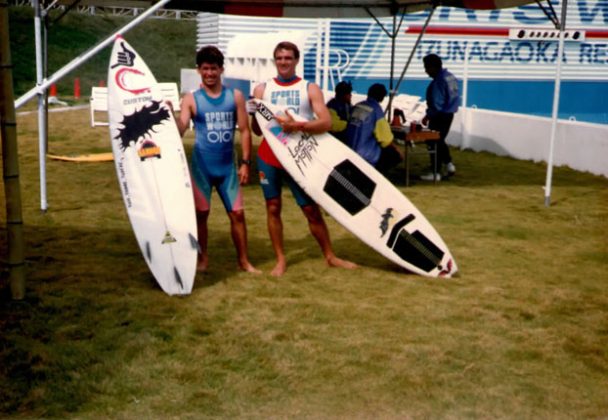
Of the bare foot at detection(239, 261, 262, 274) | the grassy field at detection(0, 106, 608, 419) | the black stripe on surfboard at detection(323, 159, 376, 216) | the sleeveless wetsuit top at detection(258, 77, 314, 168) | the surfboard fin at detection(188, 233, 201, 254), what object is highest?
the sleeveless wetsuit top at detection(258, 77, 314, 168)

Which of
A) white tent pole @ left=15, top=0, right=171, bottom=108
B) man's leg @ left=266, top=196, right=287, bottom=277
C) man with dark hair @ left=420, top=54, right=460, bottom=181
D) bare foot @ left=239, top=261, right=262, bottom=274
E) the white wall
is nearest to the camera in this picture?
man's leg @ left=266, top=196, right=287, bottom=277

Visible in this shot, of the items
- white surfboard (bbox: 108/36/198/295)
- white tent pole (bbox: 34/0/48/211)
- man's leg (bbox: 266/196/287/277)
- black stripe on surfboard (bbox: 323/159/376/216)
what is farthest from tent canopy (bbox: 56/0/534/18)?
man's leg (bbox: 266/196/287/277)

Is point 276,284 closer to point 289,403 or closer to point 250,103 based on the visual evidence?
point 250,103

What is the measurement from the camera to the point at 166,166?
570 centimetres

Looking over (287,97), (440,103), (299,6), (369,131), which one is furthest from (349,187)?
(299,6)

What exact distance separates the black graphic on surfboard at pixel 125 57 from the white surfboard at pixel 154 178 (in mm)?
58

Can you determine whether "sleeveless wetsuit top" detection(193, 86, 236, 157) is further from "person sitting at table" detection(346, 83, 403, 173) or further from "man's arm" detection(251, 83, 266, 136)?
"person sitting at table" detection(346, 83, 403, 173)

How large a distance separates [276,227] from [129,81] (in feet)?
5.41

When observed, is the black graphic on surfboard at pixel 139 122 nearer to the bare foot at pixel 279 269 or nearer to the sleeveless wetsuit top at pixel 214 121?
the sleeveless wetsuit top at pixel 214 121

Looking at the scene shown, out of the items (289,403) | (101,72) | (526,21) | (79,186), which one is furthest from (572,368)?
(101,72)

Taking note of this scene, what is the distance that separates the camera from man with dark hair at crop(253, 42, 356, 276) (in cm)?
575

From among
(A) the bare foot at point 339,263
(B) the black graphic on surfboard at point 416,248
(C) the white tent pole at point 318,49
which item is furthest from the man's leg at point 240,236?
(C) the white tent pole at point 318,49

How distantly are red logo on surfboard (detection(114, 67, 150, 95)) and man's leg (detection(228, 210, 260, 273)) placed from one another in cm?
124

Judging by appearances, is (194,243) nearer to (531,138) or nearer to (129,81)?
(129,81)
